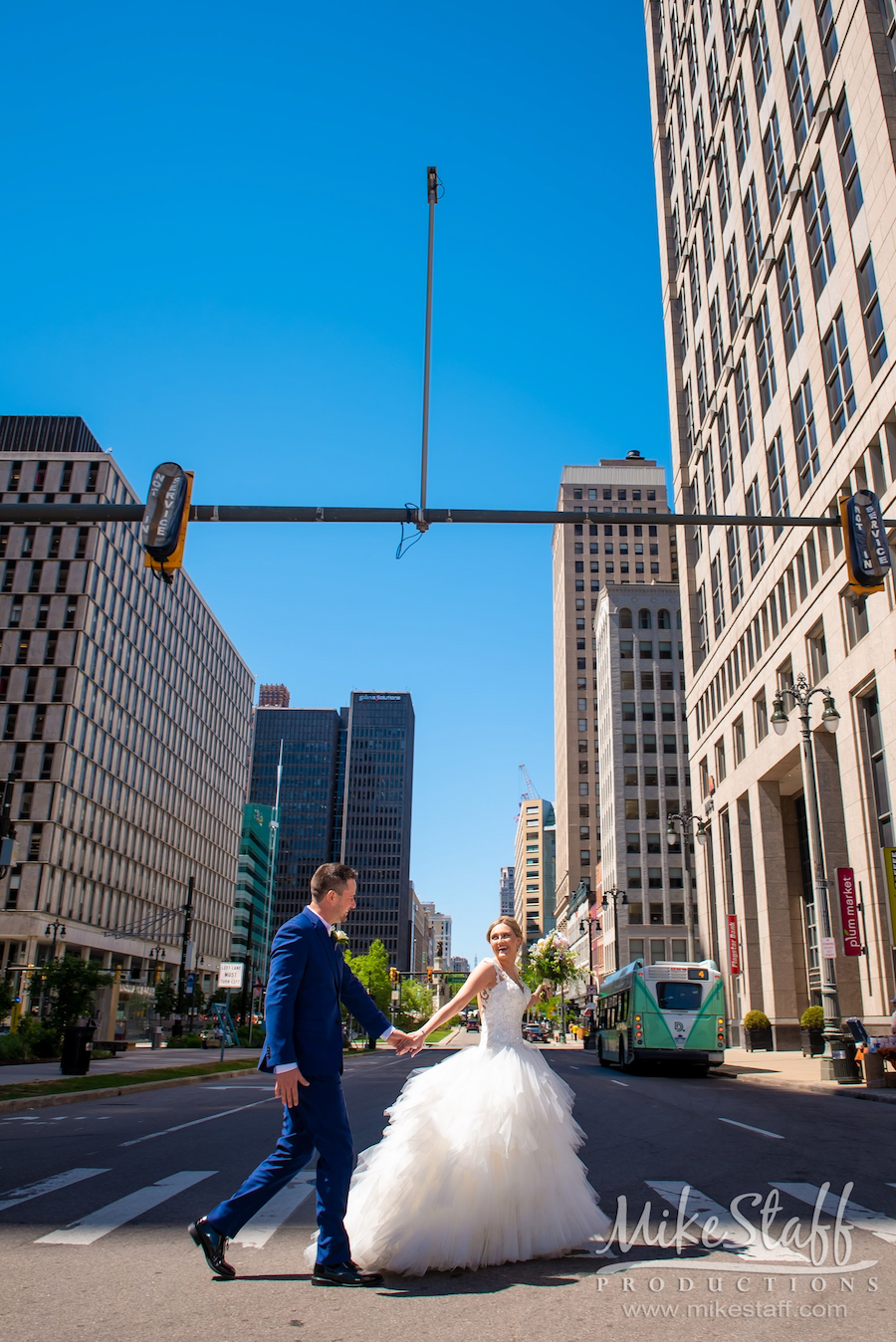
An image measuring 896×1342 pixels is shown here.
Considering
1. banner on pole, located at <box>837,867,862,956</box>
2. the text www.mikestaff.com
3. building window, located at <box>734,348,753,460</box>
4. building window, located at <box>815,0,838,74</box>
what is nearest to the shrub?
banner on pole, located at <box>837,867,862,956</box>

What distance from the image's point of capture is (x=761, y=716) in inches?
1730

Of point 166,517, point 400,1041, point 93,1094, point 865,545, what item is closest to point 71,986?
point 93,1094

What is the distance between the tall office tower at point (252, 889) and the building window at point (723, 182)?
10339cm

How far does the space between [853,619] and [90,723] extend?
182 feet

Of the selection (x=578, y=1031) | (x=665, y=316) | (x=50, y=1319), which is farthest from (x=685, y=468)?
(x=50, y=1319)

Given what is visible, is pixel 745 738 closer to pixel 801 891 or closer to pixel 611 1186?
pixel 801 891

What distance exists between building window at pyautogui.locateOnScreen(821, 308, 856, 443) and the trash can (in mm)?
28832

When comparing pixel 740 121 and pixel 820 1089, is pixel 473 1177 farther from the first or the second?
pixel 740 121

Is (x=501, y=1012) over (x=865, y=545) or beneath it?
beneath

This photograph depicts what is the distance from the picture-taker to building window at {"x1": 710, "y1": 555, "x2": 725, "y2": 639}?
169 feet

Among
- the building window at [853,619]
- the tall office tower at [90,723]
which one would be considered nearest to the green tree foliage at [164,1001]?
the tall office tower at [90,723]

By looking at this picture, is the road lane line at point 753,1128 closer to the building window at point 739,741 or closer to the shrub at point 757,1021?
the shrub at point 757,1021

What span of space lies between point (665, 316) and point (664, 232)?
604 cm

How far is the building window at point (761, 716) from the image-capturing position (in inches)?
1704
